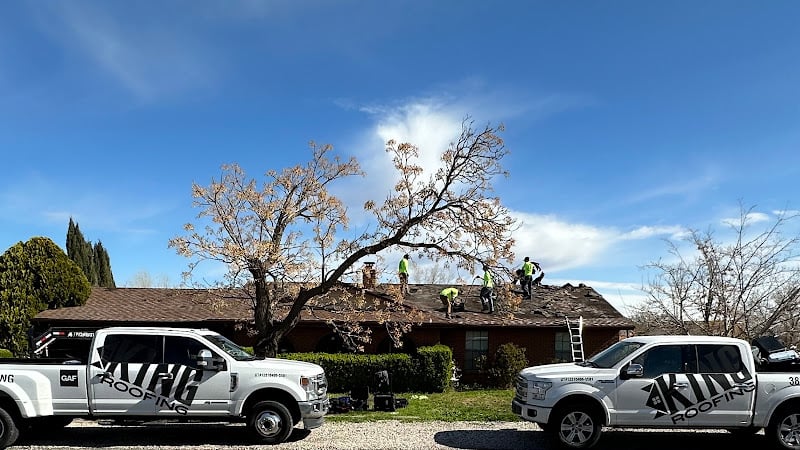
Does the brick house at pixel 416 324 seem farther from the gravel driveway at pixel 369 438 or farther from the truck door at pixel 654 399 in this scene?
the truck door at pixel 654 399

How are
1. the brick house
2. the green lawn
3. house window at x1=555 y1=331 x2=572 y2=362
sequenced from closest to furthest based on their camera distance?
1. the green lawn
2. the brick house
3. house window at x1=555 y1=331 x2=572 y2=362

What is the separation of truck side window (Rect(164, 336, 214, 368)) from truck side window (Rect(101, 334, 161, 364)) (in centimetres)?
14

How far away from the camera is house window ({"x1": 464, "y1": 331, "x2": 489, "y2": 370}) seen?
23.7 meters

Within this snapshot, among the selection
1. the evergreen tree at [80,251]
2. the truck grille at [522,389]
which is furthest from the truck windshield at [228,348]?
the evergreen tree at [80,251]

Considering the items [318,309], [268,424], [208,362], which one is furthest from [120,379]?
[318,309]

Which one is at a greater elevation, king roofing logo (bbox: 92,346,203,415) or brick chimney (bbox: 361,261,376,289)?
brick chimney (bbox: 361,261,376,289)

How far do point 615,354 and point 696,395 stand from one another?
54.3 inches

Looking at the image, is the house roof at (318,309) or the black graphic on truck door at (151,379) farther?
the house roof at (318,309)

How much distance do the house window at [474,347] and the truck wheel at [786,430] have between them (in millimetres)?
13797

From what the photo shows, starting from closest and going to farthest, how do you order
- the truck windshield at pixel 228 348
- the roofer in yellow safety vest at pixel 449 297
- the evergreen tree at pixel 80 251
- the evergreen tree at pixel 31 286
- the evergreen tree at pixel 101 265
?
the truck windshield at pixel 228 348, the evergreen tree at pixel 31 286, the roofer in yellow safety vest at pixel 449 297, the evergreen tree at pixel 80 251, the evergreen tree at pixel 101 265

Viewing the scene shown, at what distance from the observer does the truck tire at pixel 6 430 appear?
9.95m

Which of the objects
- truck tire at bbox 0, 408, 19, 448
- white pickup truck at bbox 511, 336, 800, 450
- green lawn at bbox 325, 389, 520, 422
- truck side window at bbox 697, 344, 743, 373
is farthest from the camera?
green lawn at bbox 325, 389, 520, 422

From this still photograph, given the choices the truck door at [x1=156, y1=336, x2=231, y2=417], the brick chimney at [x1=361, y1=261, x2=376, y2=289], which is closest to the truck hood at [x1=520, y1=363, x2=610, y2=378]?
the truck door at [x1=156, y1=336, x2=231, y2=417]

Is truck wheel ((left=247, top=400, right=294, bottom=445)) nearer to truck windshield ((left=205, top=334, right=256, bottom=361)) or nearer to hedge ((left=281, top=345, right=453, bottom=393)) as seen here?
truck windshield ((left=205, top=334, right=256, bottom=361))
